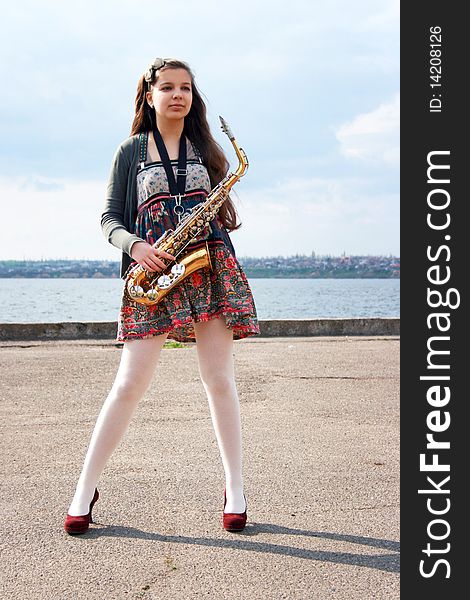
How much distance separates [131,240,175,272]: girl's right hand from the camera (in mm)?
3701

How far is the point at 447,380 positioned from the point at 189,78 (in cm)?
193

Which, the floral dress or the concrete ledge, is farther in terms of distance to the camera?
the concrete ledge

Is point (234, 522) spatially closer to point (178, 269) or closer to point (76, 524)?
point (76, 524)

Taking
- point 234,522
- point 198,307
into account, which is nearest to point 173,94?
point 198,307

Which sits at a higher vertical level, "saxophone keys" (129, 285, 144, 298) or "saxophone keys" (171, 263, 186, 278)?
"saxophone keys" (171, 263, 186, 278)

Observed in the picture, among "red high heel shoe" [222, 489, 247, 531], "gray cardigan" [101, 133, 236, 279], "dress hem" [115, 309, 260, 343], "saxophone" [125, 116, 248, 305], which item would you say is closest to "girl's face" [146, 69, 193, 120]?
"gray cardigan" [101, 133, 236, 279]

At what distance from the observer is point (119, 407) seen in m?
3.81

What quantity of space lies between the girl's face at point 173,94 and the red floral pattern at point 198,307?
753mm

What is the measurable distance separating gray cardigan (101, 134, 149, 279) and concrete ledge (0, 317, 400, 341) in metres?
8.50

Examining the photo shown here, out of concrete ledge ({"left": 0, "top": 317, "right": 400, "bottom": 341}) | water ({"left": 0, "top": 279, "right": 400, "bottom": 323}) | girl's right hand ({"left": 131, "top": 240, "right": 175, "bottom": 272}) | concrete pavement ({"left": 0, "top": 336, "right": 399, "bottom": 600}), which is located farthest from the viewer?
water ({"left": 0, "top": 279, "right": 400, "bottom": 323})

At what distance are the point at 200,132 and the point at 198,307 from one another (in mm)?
936

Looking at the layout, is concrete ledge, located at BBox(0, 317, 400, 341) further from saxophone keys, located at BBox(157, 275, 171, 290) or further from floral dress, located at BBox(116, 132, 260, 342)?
saxophone keys, located at BBox(157, 275, 171, 290)

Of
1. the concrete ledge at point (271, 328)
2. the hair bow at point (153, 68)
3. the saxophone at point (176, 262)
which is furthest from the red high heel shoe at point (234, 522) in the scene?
the concrete ledge at point (271, 328)

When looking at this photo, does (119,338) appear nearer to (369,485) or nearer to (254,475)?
(254,475)
